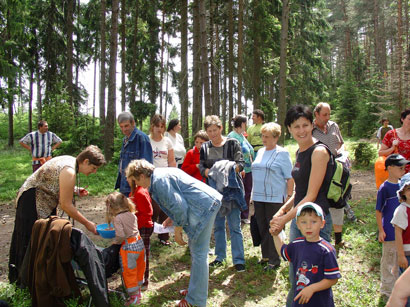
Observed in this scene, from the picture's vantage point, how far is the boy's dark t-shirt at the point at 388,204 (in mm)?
3689

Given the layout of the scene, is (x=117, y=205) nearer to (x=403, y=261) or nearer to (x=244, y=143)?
(x=403, y=261)

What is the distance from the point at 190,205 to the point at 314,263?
1.36 m

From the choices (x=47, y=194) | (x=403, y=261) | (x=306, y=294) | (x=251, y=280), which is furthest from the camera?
(x=251, y=280)

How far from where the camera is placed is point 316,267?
2.56 meters

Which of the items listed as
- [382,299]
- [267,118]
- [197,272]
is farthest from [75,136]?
[382,299]

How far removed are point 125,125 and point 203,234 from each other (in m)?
2.22

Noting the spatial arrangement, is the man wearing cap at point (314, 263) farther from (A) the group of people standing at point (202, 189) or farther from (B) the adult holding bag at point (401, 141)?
(B) the adult holding bag at point (401, 141)

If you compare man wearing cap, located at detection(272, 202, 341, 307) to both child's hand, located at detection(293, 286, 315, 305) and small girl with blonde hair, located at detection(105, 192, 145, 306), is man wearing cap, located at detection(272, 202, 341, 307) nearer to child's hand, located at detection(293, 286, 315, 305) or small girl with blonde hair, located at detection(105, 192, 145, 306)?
child's hand, located at detection(293, 286, 315, 305)

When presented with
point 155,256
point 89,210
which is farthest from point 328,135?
point 89,210

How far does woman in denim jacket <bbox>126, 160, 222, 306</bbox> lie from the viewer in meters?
3.29

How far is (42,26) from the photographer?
21.3m

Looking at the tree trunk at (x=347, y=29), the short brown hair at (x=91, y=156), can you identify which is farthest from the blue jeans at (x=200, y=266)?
the tree trunk at (x=347, y=29)

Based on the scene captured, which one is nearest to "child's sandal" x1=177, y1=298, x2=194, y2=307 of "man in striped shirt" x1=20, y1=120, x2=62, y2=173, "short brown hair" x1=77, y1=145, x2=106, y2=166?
"short brown hair" x1=77, y1=145, x2=106, y2=166

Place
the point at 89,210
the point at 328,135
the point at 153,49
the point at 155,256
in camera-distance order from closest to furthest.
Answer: the point at 328,135 → the point at 155,256 → the point at 89,210 → the point at 153,49
